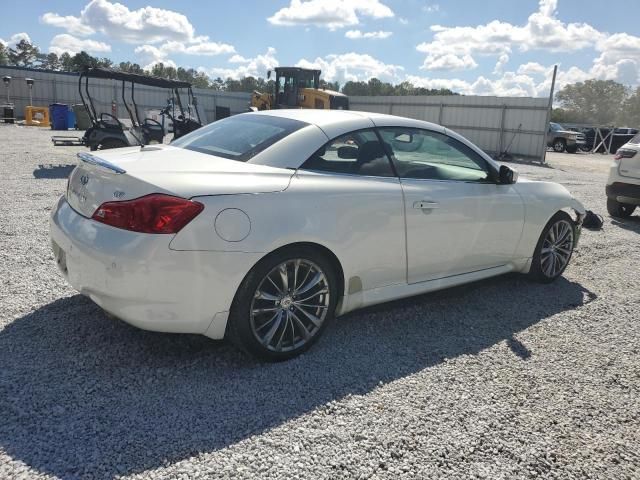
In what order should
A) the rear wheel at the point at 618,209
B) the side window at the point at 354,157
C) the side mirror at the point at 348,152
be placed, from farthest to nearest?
the rear wheel at the point at 618,209
the side mirror at the point at 348,152
the side window at the point at 354,157

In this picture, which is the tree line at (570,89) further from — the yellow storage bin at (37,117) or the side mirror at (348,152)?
the side mirror at (348,152)

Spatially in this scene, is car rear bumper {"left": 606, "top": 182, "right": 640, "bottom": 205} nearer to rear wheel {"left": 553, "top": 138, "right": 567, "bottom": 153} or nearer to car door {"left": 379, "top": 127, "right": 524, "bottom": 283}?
car door {"left": 379, "top": 127, "right": 524, "bottom": 283}

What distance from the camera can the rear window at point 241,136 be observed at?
3.50 m

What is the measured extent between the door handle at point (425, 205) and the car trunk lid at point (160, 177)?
3.28 feet

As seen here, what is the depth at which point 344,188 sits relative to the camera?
342 cm

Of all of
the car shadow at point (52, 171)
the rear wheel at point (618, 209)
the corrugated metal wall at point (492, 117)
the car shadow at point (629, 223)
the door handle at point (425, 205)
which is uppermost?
the corrugated metal wall at point (492, 117)

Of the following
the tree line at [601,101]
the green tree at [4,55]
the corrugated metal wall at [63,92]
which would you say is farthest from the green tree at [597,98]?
the green tree at [4,55]

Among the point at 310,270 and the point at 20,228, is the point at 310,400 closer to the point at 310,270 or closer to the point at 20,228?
the point at 310,270

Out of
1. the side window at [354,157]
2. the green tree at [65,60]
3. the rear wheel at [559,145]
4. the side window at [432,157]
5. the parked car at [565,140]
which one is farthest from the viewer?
the green tree at [65,60]

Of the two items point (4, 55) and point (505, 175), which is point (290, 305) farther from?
point (4, 55)

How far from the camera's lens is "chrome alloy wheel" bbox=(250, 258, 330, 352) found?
3135 mm

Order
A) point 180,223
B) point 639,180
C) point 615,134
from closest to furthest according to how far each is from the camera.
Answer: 1. point 180,223
2. point 639,180
3. point 615,134

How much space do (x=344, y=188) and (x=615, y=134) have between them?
34771 millimetres

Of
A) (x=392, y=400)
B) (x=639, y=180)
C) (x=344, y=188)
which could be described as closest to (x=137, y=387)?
(x=392, y=400)
